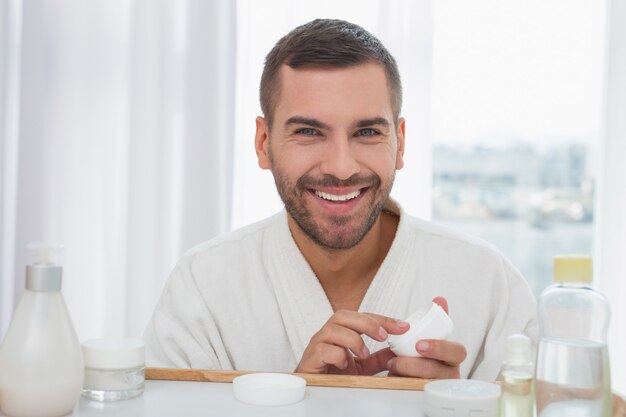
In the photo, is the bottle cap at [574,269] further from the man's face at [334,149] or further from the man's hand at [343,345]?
the man's face at [334,149]

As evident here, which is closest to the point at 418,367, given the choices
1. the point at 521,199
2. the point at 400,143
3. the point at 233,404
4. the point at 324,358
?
the point at 324,358

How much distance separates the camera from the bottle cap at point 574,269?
2.37ft

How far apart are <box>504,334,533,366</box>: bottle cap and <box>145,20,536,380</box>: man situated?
19.1 inches

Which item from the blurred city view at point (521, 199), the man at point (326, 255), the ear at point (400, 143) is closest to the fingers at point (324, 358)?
the man at point (326, 255)

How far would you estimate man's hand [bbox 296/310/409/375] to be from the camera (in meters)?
0.95

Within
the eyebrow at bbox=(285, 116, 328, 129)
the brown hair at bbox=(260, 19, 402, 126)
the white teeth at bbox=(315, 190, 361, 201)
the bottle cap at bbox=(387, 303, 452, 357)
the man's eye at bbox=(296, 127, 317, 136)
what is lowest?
the bottle cap at bbox=(387, 303, 452, 357)

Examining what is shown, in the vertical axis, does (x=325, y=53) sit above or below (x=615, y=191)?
above

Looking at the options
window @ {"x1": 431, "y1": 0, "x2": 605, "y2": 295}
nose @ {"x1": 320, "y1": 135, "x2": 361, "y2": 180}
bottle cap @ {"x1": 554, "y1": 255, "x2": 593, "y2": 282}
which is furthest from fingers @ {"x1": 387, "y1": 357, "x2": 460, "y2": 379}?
window @ {"x1": 431, "y1": 0, "x2": 605, "y2": 295}

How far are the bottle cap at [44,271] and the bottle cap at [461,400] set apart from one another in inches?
16.9

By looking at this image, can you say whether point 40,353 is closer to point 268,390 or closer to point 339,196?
point 268,390

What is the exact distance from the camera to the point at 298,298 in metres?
1.32

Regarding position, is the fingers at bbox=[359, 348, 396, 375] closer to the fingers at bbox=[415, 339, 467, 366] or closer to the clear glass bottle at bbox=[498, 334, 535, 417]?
the fingers at bbox=[415, 339, 467, 366]

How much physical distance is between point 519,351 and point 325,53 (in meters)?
0.67

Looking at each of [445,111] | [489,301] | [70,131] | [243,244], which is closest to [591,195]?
[445,111]
